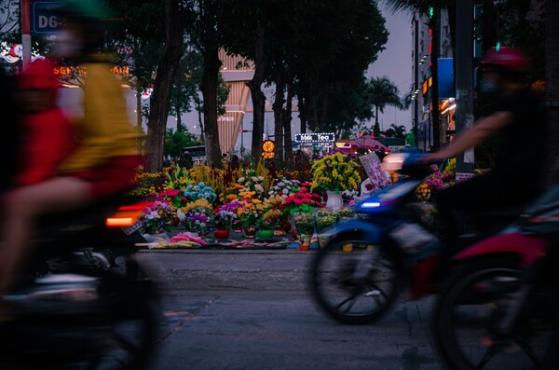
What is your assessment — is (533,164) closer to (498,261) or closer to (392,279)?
(498,261)

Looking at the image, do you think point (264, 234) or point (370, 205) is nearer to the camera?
point (370, 205)

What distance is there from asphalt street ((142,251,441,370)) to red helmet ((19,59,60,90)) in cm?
100

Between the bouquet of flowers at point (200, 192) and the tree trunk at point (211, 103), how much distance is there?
11452 mm

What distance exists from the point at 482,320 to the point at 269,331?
2.41 metres

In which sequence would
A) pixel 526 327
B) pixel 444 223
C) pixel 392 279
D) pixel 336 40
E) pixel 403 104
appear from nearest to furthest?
pixel 526 327 → pixel 444 223 → pixel 392 279 → pixel 336 40 → pixel 403 104

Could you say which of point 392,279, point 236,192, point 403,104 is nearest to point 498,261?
point 392,279

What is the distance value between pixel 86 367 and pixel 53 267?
0.50 meters

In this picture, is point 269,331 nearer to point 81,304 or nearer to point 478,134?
point 478,134

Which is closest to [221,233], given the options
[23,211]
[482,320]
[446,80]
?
[446,80]

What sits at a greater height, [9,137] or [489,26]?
[489,26]

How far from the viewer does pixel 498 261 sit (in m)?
4.95

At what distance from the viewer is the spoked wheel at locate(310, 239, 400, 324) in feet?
22.9

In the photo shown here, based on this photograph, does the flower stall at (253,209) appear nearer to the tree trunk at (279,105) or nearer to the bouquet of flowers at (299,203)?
the bouquet of flowers at (299,203)

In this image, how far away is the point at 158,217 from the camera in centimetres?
1489
